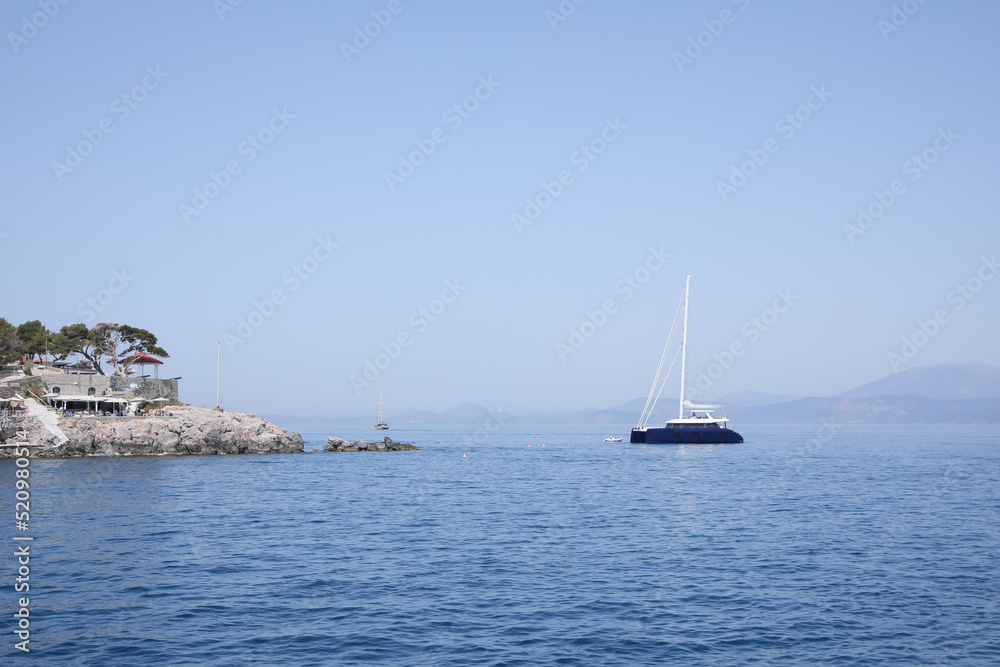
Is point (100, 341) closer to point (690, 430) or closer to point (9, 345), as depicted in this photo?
point (9, 345)

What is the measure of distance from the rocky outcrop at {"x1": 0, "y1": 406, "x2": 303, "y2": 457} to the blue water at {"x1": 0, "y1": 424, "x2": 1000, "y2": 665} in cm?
2630

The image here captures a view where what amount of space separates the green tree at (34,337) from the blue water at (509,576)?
53947 mm

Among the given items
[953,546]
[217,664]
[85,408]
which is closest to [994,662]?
[953,546]

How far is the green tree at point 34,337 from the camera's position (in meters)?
93.3

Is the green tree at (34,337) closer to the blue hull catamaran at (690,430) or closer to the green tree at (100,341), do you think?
the green tree at (100,341)

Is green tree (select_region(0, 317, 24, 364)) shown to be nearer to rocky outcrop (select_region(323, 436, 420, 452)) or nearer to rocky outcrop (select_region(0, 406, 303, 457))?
rocky outcrop (select_region(0, 406, 303, 457))

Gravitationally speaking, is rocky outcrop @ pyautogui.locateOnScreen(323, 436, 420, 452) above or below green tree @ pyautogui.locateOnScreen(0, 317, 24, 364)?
below

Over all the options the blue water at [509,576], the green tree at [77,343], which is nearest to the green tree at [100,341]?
the green tree at [77,343]

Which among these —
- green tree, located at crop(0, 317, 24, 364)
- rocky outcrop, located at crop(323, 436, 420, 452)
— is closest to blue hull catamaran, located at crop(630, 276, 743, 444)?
rocky outcrop, located at crop(323, 436, 420, 452)

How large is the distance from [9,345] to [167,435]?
24525 millimetres

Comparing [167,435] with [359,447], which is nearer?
[167,435]

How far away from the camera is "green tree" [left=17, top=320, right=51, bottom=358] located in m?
93.3

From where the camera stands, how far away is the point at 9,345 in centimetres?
8394

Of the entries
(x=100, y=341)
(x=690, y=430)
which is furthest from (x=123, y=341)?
(x=690, y=430)
